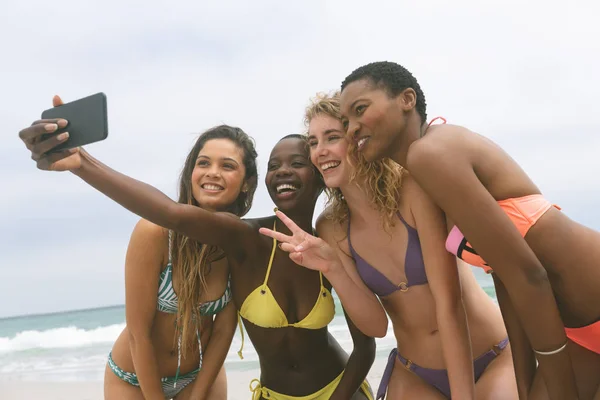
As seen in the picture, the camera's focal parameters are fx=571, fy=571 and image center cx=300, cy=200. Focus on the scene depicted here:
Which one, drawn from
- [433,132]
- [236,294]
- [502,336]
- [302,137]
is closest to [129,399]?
[236,294]

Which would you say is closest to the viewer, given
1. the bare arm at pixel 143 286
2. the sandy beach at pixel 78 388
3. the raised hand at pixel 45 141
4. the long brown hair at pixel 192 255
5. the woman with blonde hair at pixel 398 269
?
the raised hand at pixel 45 141

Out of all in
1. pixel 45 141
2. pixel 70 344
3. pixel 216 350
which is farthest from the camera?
pixel 70 344

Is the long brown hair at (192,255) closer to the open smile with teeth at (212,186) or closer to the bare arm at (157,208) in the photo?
the open smile with teeth at (212,186)

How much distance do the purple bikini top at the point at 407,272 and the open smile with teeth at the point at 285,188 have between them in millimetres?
758

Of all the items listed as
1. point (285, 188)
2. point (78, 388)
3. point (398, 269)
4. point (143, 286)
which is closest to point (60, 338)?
point (78, 388)

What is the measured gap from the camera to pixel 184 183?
4.39 metres

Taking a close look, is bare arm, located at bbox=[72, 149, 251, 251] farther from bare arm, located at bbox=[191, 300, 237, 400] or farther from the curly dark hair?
the curly dark hair

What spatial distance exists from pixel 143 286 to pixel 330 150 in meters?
1.60

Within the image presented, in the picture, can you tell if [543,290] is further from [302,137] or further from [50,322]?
[50,322]

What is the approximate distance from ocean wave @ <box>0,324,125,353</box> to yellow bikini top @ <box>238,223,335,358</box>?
1760cm

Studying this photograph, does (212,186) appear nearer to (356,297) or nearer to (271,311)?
(271,311)

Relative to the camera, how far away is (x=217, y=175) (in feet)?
13.8

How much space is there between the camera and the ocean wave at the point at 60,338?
2048 cm

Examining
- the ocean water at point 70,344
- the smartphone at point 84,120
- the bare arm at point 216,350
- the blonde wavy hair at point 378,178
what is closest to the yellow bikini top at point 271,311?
the bare arm at point 216,350
